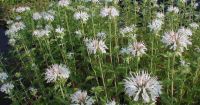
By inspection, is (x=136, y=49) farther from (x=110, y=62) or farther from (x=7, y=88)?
(x=7, y=88)

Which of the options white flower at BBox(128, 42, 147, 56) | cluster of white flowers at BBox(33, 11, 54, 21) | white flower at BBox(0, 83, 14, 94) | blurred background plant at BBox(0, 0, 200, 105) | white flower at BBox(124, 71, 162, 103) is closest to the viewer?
white flower at BBox(124, 71, 162, 103)

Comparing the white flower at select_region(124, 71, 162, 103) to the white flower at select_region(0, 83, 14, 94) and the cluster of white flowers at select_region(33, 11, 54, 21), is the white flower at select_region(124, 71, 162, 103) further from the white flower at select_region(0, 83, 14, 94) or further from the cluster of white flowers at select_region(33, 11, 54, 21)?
the cluster of white flowers at select_region(33, 11, 54, 21)

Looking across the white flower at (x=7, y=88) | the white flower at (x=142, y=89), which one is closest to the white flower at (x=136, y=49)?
the white flower at (x=142, y=89)

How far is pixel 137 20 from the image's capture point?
5.86m

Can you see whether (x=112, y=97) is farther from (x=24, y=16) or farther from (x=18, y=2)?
(x=18, y=2)

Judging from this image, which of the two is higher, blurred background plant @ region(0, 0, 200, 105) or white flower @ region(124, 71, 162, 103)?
blurred background plant @ region(0, 0, 200, 105)

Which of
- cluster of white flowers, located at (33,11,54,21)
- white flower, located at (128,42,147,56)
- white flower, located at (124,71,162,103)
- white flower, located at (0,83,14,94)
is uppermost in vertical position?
cluster of white flowers, located at (33,11,54,21)

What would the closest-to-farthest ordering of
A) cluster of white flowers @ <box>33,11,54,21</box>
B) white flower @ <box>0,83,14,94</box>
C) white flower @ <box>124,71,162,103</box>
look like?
white flower @ <box>124,71,162,103</box> → white flower @ <box>0,83,14,94</box> → cluster of white flowers @ <box>33,11,54,21</box>

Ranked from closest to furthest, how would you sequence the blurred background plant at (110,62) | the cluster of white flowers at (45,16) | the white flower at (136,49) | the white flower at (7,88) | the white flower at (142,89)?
the white flower at (142,89), the blurred background plant at (110,62), the white flower at (136,49), the white flower at (7,88), the cluster of white flowers at (45,16)

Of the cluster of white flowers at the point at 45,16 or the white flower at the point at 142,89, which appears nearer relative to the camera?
the white flower at the point at 142,89

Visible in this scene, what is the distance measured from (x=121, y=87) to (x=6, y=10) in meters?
6.43

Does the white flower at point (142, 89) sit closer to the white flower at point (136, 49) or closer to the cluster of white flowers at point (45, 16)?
the white flower at point (136, 49)

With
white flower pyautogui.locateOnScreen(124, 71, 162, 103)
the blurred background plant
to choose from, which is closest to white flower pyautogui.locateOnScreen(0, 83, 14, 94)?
the blurred background plant

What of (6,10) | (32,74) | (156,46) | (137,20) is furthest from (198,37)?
(6,10)
